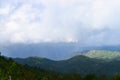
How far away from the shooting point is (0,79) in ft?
245
